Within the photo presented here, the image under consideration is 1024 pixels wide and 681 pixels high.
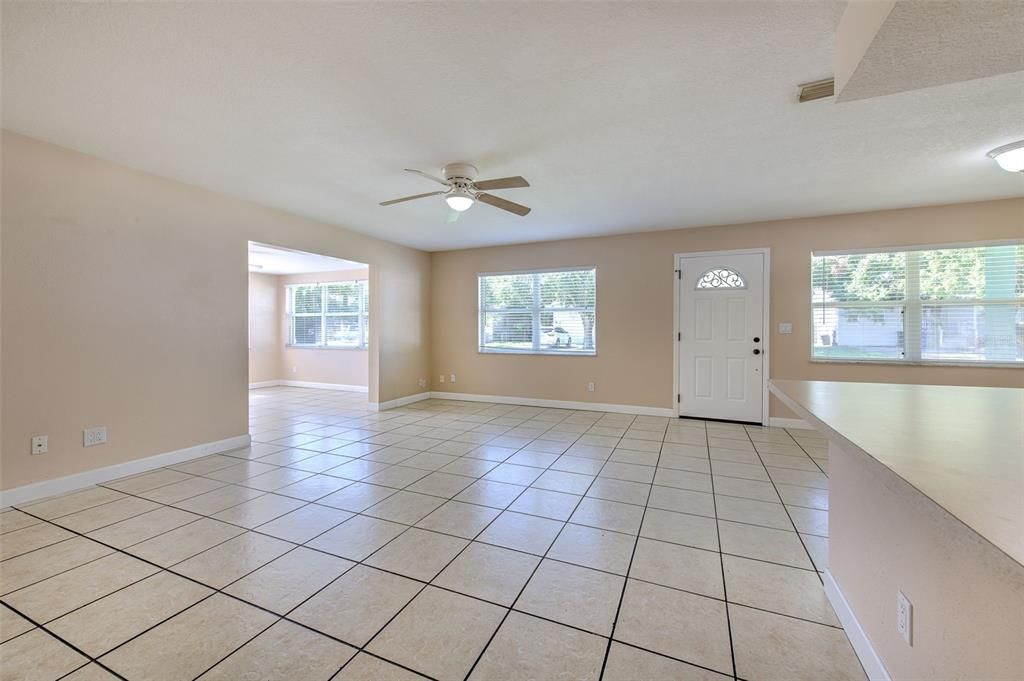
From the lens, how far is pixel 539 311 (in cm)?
607

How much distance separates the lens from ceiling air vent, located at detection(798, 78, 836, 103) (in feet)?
6.68

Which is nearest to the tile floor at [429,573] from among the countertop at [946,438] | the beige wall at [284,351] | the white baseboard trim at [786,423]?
the countertop at [946,438]

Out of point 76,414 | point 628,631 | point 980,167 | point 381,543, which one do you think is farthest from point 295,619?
point 980,167

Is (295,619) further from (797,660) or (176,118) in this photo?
(176,118)

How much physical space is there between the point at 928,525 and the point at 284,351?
927cm

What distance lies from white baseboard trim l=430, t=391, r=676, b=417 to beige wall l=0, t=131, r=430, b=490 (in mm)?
3168

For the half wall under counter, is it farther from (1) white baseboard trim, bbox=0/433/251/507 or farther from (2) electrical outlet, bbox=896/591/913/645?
(1) white baseboard trim, bbox=0/433/251/507

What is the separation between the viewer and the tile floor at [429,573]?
1418 millimetres

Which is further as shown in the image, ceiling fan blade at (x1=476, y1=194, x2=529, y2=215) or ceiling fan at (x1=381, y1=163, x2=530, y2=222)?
ceiling fan blade at (x1=476, y1=194, x2=529, y2=215)

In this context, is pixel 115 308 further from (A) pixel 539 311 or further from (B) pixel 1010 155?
(B) pixel 1010 155

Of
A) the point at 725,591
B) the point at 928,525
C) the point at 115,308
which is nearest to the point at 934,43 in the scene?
the point at 928,525

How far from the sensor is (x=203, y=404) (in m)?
3.67

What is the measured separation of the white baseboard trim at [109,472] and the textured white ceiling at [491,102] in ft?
7.63

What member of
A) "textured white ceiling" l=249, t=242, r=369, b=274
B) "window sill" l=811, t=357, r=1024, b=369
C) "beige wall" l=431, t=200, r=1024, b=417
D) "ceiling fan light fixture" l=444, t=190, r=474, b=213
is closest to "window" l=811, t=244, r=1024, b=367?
"window sill" l=811, t=357, r=1024, b=369
